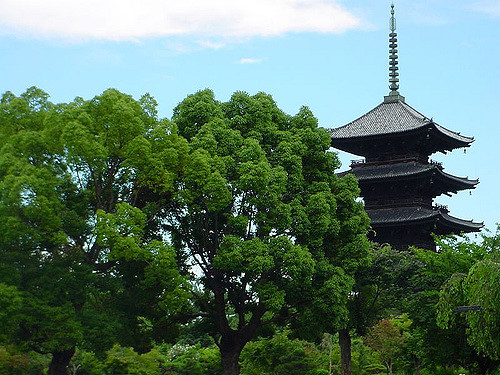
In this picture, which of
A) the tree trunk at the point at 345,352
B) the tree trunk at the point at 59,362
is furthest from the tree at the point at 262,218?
the tree trunk at the point at 59,362

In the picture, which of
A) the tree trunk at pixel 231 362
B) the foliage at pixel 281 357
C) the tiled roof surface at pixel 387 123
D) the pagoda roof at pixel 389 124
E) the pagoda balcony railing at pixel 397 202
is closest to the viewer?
the tree trunk at pixel 231 362

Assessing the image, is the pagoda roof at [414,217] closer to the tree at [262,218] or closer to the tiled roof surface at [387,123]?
the tiled roof surface at [387,123]

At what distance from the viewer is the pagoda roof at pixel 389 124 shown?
46.8 m

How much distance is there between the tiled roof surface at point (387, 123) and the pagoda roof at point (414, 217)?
422 centimetres

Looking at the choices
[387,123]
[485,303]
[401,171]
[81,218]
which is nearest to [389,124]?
[387,123]

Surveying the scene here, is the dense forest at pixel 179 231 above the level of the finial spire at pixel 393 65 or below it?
below

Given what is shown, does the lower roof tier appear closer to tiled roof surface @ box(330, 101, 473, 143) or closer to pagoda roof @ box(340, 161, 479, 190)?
pagoda roof @ box(340, 161, 479, 190)

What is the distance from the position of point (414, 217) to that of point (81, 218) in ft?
77.6

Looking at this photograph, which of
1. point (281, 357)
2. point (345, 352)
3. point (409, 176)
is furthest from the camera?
point (409, 176)

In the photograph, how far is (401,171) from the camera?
46.2 metres

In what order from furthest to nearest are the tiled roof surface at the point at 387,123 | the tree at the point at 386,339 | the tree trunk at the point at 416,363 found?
the tiled roof surface at the point at 387,123 < the tree at the point at 386,339 < the tree trunk at the point at 416,363

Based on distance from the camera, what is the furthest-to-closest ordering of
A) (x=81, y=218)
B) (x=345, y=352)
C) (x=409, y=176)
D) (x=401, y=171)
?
(x=401, y=171), (x=409, y=176), (x=345, y=352), (x=81, y=218)

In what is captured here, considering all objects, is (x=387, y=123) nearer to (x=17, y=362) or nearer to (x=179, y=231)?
(x=179, y=231)

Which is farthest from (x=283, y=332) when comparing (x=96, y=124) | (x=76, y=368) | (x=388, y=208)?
(x=96, y=124)
